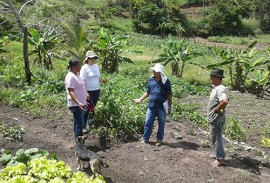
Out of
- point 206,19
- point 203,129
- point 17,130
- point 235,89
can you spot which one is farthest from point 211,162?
point 206,19

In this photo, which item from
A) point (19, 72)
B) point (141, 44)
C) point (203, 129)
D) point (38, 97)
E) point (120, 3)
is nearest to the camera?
point (203, 129)

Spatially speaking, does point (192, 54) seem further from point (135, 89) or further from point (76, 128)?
point (76, 128)

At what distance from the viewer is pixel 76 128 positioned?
585 centimetres

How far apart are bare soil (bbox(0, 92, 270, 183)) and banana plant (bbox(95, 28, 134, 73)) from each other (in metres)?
6.00

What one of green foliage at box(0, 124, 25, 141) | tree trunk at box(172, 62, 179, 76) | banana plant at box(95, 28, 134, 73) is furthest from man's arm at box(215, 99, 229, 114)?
tree trunk at box(172, 62, 179, 76)

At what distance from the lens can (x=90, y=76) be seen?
6531mm

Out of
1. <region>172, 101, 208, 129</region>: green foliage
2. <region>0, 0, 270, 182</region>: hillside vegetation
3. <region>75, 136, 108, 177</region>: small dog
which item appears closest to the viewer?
<region>75, 136, 108, 177</region>: small dog

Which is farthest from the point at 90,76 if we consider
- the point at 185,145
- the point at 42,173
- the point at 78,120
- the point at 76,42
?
the point at 76,42

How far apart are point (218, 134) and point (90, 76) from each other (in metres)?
2.42

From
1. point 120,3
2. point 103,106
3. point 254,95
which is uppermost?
point 120,3

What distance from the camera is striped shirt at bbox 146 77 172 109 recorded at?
20.5 ft

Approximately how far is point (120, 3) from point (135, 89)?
3798 centimetres

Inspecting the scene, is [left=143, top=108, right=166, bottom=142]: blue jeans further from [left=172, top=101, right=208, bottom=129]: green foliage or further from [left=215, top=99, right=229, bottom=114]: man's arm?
[left=172, top=101, right=208, bottom=129]: green foliage

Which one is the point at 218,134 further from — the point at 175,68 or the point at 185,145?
the point at 175,68
